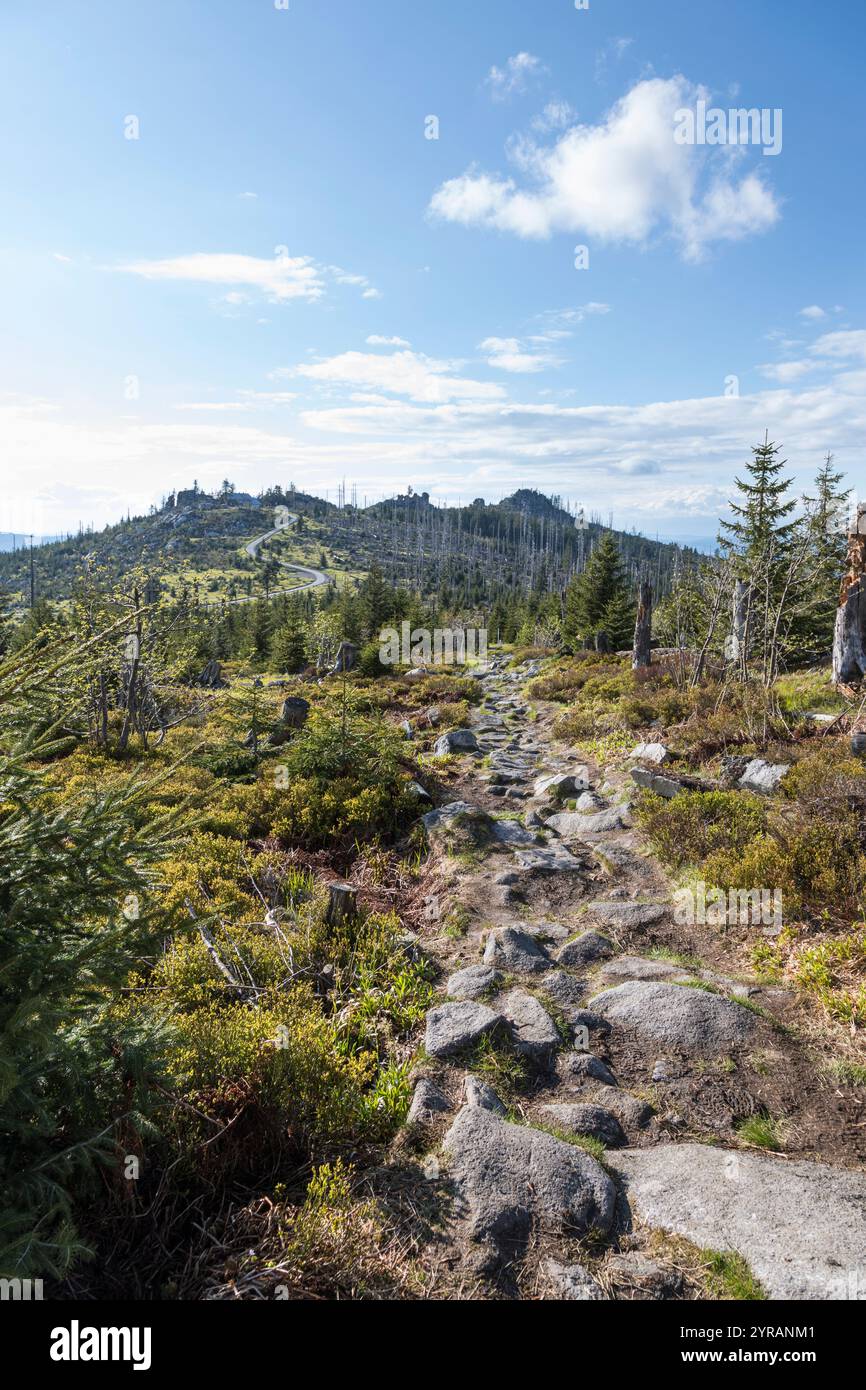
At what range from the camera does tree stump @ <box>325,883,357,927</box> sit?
22.5ft

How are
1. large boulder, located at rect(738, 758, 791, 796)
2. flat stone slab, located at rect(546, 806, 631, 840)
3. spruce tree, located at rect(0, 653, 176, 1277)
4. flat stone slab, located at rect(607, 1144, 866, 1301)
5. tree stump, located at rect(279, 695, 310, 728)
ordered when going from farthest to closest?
tree stump, located at rect(279, 695, 310, 728) → flat stone slab, located at rect(546, 806, 631, 840) → large boulder, located at rect(738, 758, 791, 796) → flat stone slab, located at rect(607, 1144, 866, 1301) → spruce tree, located at rect(0, 653, 176, 1277)

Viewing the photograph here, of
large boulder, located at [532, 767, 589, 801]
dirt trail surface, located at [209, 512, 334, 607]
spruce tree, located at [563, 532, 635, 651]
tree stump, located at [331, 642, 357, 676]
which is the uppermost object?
dirt trail surface, located at [209, 512, 334, 607]

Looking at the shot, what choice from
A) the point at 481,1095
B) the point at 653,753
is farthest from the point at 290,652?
the point at 481,1095

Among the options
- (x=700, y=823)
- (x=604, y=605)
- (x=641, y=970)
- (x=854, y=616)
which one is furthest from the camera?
(x=604, y=605)

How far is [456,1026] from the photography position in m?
5.23

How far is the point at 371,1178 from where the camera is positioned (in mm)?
3922

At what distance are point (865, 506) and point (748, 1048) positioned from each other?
42.2 ft

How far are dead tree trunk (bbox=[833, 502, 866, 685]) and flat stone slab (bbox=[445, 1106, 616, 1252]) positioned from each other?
41.1ft

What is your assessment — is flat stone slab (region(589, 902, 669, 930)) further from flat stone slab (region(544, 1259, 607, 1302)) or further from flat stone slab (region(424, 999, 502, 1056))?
flat stone slab (region(544, 1259, 607, 1302))

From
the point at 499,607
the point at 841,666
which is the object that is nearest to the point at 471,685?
the point at 841,666

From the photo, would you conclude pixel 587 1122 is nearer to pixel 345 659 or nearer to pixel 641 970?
pixel 641 970

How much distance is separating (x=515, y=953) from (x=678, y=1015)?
5.25ft

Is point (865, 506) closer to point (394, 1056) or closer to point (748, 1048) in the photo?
point (748, 1048)

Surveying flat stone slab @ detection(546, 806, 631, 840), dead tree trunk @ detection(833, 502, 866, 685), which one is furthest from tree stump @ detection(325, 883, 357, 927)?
dead tree trunk @ detection(833, 502, 866, 685)
